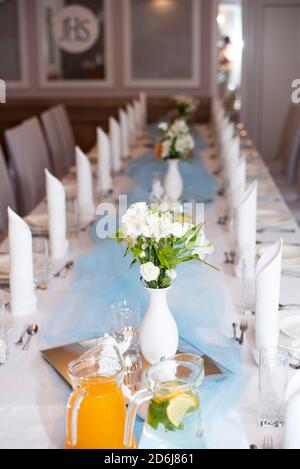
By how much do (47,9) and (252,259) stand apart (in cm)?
590

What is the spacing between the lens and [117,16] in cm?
757

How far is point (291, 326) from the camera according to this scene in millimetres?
1979

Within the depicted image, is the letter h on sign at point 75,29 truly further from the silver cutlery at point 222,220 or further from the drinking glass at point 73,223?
the drinking glass at point 73,223

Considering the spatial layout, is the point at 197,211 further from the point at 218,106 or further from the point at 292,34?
the point at 292,34

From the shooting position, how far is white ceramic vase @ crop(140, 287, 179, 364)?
5.74 feet

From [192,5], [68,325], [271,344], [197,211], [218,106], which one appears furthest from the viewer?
[192,5]

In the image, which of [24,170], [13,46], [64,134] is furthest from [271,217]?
[13,46]

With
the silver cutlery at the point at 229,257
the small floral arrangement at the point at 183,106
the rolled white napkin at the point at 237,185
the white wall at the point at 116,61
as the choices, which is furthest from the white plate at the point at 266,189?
the white wall at the point at 116,61

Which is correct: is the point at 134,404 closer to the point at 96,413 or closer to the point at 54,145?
the point at 96,413

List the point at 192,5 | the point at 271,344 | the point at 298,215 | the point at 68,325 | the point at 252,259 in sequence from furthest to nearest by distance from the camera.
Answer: the point at 192,5 < the point at 298,215 < the point at 252,259 < the point at 68,325 < the point at 271,344

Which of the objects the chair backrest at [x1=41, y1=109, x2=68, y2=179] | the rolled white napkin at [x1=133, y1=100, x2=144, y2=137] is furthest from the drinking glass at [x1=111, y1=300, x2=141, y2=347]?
the rolled white napkin at [x1=133, y1=100, x2=144, y2=137]

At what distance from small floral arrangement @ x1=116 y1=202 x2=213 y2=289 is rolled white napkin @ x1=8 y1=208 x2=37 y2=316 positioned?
1.70 feet

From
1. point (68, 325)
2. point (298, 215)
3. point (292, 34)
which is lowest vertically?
point (298, 215)
